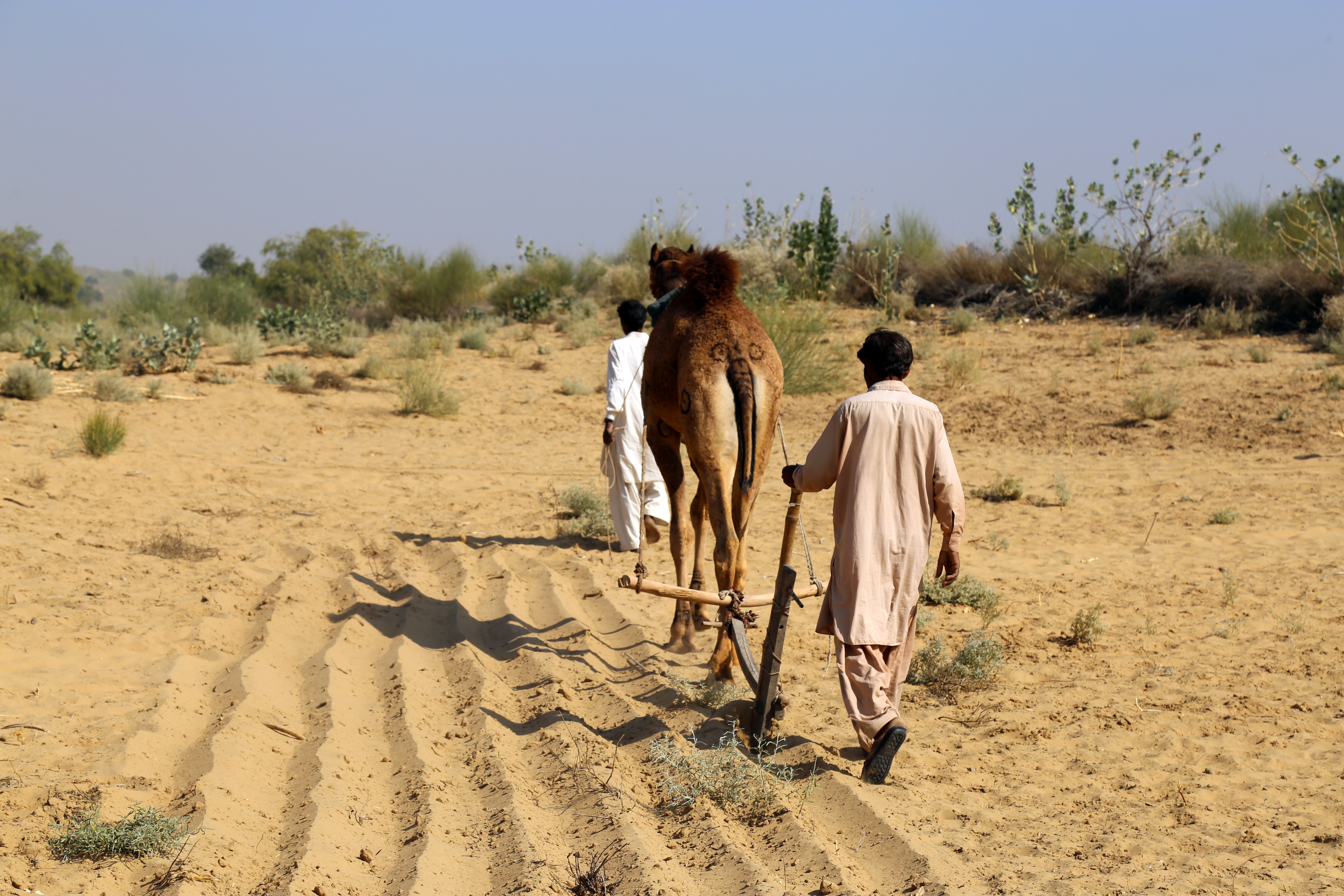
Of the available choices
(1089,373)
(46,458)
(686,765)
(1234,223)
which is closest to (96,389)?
(46,458)

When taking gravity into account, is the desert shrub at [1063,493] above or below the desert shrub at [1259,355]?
below

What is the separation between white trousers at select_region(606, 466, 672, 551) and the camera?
23.9 ft

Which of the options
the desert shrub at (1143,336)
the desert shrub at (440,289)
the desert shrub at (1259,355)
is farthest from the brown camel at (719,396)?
the desert shrub at (440,289)

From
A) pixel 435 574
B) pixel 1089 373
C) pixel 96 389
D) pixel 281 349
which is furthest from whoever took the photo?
pixel 281 349

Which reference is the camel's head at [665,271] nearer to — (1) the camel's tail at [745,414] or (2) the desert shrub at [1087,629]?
(1) the camel's tail at [745,414]

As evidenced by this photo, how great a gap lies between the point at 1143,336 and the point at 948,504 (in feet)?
45.5

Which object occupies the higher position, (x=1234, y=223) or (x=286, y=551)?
(x=1234, y=223)

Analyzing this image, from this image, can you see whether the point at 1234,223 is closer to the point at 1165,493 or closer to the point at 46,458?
the point at 1165,493

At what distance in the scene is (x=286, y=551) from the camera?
7223 millimetres

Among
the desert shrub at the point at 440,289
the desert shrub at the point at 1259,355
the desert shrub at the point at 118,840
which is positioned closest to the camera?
the desert shrub at the point at 118,840

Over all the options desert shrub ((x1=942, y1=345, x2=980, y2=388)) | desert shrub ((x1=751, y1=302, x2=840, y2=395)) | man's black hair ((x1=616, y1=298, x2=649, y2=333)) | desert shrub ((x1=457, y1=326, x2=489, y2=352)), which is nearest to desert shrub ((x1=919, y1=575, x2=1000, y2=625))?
man's black hair ((x1=616, y1=298, x2=649, y2=333))

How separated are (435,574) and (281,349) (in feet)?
36.7

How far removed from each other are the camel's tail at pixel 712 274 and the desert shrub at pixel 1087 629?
2863 millimetres

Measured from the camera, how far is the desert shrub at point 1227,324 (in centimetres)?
1598
